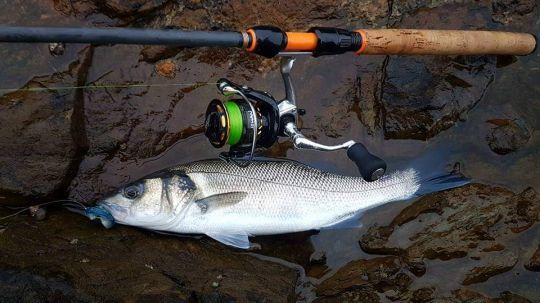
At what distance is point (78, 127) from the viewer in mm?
3797

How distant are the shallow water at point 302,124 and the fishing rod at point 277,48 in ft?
1.73

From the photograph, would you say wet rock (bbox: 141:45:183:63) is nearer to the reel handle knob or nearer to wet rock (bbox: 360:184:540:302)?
the reel handle knob

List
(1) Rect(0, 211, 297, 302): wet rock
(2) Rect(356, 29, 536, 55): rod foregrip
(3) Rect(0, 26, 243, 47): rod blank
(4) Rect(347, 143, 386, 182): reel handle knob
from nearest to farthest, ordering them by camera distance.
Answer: (3) Rect(0, 26, 243, 47): rod blank < (1) Rect(0, 211, 297, 302): wet rock < (4) Rect(347, 143, 386, 182): reel handle knob < (2) Rect(356, 29, 536, 55): rod foregrip

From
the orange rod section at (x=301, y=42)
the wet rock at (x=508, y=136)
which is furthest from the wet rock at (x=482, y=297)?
the orange rod section at (x=301, y=42)

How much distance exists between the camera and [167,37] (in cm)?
262

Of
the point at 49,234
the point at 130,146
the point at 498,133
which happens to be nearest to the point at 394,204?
the point at 498,133

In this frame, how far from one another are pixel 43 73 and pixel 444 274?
3.46 metres

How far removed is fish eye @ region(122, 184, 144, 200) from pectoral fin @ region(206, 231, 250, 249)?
23.9 inches

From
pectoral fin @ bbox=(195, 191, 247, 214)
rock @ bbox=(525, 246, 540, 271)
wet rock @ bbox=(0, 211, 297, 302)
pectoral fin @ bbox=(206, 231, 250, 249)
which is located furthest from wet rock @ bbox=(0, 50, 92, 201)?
rock @ bbox=(525, 246, 540, 271)

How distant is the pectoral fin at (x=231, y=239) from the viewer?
3.78m

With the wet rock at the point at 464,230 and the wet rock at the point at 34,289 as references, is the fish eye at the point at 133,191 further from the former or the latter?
the wet rock at the point at 464,230

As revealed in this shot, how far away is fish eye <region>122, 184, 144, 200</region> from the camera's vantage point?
3.62 metres

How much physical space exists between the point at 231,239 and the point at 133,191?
81 centimetres

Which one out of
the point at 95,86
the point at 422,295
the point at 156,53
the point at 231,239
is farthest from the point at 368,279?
the point at 95,86
